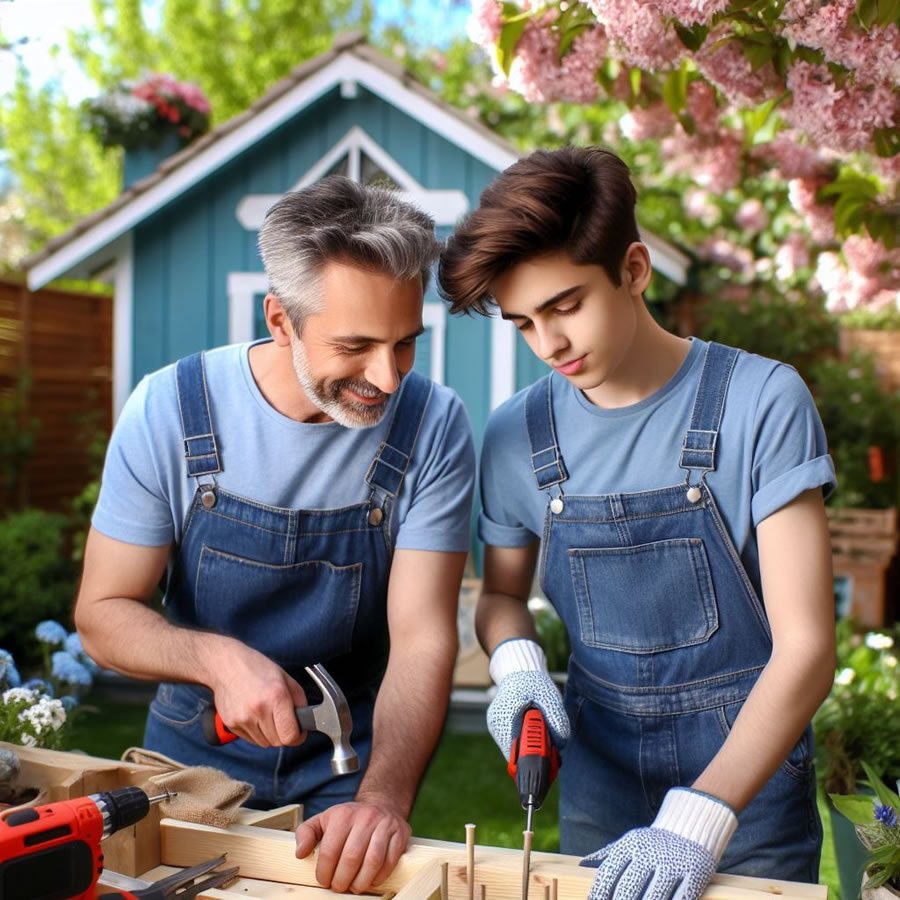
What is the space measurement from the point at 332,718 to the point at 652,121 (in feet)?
7.14

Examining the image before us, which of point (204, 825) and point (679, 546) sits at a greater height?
point (679, 546)

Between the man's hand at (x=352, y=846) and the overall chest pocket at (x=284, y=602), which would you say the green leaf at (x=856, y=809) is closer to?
the man's hand at (x=352, y=846)

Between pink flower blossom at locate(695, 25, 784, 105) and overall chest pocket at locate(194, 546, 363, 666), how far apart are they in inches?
50.4

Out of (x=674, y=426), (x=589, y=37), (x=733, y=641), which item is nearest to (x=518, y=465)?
(x=674, y=426)

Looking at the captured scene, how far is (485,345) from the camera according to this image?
6.38 m

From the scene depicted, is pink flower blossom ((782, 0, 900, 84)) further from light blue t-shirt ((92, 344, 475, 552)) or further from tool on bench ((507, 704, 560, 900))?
tool on bench ((507, 704, 560, 900))

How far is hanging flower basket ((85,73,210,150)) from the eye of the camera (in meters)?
6.95

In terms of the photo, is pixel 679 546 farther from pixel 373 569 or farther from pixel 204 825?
pixel 204 825

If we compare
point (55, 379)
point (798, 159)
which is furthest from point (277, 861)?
point (55, 379)

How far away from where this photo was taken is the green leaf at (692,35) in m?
2.07

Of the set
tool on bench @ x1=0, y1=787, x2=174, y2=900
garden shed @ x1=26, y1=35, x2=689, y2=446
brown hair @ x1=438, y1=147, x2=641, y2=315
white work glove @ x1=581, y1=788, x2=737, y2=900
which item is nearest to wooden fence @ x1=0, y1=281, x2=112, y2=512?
garden shed @ x1=26, y1=35, x2=689, y2=446

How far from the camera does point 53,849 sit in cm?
131

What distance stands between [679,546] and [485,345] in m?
4.50

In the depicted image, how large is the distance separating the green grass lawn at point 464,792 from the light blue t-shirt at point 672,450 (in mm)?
2232
